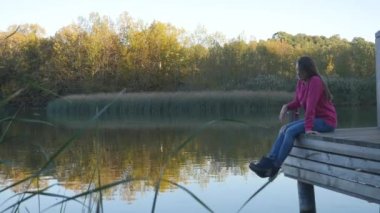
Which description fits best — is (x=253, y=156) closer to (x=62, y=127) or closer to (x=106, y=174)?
(x=106, y=174)

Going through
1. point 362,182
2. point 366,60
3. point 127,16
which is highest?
point 127,16

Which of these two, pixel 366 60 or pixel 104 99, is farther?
pixel 366 60

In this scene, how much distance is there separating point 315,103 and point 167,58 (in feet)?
114

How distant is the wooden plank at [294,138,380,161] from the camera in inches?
170

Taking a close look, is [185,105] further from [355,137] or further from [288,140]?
[355,137]

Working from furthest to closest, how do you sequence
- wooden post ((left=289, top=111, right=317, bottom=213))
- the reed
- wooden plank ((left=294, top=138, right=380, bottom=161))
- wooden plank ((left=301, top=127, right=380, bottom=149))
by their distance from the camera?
1. the reed
2. wooden post ((left=289, top=111, right=317, bottom=213))
3. wooden plank ((left=301, top=127, right=380, bottom=149))
4. wooden plank ((left=294, top=138, right=380, bottom=161))

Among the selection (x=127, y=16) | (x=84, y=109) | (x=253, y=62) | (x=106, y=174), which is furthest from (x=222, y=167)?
(x=127, y=16)

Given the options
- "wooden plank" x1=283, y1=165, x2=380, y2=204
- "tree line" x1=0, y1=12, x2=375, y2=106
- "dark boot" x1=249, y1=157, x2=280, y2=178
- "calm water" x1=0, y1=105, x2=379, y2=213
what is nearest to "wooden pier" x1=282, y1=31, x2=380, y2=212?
"wooden plank" x1=283, y1=165, x2=380, y2=204

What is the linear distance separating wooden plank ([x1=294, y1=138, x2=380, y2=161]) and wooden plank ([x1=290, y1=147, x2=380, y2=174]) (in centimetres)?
4

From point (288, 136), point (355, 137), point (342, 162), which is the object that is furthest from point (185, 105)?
point (342, 162)

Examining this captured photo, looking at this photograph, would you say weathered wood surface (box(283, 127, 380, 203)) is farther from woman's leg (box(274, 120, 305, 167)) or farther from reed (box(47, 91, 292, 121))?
reed (box(47, 91, 292, 121))

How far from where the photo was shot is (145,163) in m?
11.6

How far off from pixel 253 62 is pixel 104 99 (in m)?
12.1

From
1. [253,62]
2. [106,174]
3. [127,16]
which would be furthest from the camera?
[127,16]
